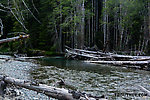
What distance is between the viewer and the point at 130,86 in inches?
243

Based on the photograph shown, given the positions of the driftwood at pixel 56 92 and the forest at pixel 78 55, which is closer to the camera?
the driftwood at pixel 56 92

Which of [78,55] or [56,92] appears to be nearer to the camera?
[56,92]

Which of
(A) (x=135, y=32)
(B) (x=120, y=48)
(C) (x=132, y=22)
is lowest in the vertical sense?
(B) (x=120, y=48)

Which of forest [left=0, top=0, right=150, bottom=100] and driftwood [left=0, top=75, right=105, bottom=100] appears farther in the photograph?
forest [left=0, top=0, right=150, bottom=100]

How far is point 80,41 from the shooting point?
68.0 ft

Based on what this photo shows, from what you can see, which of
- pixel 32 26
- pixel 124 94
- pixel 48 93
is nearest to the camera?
pixel 48 93

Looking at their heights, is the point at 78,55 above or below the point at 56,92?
below

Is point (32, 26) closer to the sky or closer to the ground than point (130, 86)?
closer to the sky

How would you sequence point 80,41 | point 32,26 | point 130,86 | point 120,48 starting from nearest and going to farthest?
point 130,86 → point 120,48 → point 80,41 → point 32,26

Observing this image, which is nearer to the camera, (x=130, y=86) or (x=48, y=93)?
(x=48, y=93)

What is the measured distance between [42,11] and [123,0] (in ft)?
46.1

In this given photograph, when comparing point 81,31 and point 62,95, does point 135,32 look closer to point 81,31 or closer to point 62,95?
point 81,31

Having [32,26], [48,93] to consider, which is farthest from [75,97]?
[32,26]

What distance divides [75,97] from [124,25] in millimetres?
17506
